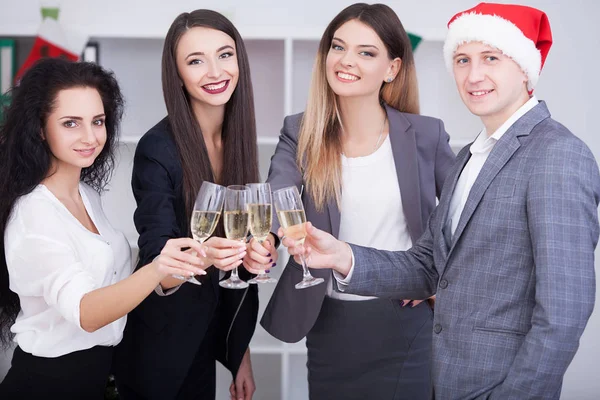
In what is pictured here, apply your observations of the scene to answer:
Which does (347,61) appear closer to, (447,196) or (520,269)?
(447,196)

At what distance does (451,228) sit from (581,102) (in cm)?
264

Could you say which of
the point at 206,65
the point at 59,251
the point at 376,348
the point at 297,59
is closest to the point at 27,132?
the point at 59,251

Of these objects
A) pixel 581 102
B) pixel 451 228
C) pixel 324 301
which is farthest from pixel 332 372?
pixel 581 102

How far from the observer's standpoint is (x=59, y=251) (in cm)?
200

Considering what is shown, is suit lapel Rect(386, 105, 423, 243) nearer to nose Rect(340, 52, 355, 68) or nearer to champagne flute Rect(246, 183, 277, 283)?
nose Rect(340, 52, 355, 68)

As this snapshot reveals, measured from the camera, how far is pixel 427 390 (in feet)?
8.29

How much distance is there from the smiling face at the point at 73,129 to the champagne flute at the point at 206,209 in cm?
55

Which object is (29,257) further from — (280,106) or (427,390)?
(280,106)

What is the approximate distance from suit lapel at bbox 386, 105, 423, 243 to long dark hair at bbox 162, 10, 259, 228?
0.51 metres

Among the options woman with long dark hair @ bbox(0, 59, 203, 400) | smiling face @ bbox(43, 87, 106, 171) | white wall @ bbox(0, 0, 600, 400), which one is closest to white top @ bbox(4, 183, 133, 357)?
woman with long dark hair @ bbox(0, 59, 203, 400)

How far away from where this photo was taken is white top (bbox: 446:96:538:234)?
5.94 feet

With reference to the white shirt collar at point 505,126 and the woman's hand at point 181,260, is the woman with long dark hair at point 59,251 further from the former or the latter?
the white shirt collar at point 505,126

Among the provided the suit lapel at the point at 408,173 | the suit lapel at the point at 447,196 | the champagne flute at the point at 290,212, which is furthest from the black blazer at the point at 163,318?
the suit lapel at the point at 447,196

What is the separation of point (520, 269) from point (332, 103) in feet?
3.84
